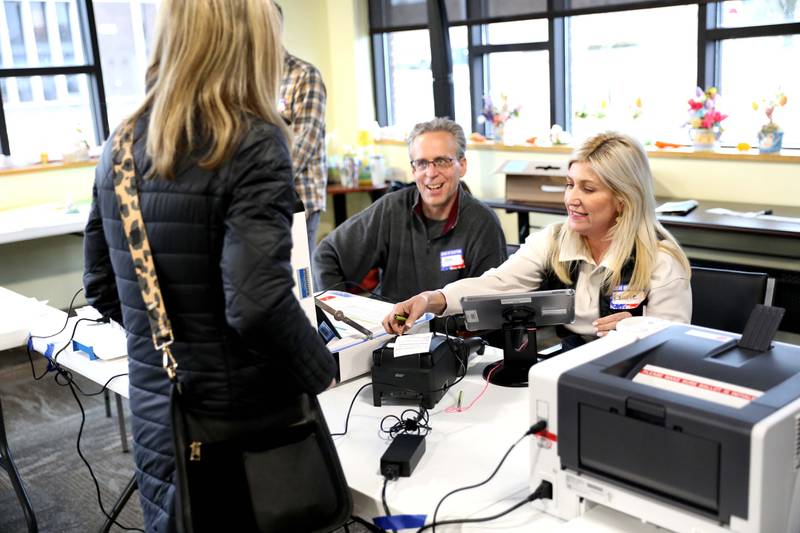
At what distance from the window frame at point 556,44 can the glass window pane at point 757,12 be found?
0.02 m

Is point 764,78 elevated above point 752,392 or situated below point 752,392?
above

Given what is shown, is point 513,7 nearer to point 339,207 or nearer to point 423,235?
point 339,207

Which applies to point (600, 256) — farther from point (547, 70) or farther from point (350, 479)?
point (547, 70)

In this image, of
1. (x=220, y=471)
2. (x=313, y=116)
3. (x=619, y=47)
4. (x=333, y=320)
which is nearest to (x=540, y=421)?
(x=220, y=471)

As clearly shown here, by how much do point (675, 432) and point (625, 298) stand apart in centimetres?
95

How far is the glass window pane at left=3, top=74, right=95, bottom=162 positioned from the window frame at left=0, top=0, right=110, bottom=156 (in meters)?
0.04

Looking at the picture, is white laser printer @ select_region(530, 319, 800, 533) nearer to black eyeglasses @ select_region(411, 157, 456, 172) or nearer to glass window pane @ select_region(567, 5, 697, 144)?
black eyeglasses @ select_region(411, 157, 456, 172)

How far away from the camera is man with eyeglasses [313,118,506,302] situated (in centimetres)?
274

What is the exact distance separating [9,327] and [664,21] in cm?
362

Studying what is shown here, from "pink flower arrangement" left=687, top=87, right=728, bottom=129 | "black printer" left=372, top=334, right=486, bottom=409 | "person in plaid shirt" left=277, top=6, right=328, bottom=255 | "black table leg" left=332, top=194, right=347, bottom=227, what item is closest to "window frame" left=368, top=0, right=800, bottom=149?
"pink flower arrangement" left=687, top=87, right=728, bottom=129

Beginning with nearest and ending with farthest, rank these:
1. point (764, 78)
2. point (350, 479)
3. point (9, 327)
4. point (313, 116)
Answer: point (350, 479), point (9, 327), point (313, 116), point (764, 78)

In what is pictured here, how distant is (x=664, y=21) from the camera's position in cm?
454

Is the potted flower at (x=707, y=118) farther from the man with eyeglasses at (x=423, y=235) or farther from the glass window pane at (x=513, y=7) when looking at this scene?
the man with eyeglasses at (x=423, y=235)

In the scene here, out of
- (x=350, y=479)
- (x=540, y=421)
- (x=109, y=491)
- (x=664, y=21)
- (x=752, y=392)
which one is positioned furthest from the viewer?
(x=664, y=21)
